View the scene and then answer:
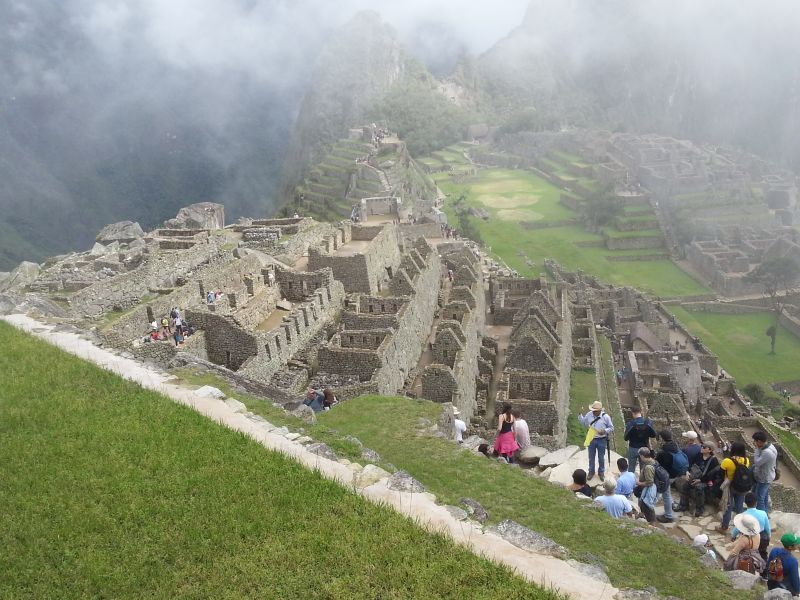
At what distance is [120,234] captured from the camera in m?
37.3

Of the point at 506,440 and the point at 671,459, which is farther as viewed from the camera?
the point at 506,440

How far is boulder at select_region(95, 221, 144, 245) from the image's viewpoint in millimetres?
35256

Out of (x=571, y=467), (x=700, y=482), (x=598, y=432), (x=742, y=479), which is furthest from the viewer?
(x=571, y=467)

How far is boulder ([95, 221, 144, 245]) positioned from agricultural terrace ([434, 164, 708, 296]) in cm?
2835

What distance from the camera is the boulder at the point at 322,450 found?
10.1 meters

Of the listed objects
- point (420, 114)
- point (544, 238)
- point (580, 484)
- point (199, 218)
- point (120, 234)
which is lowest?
point (544, 238)

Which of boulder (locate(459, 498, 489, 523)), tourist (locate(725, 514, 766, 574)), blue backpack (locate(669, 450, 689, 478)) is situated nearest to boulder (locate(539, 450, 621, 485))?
blue backpack (locate(669, 450, 689, 478))

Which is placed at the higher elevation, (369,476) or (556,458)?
(369,476)

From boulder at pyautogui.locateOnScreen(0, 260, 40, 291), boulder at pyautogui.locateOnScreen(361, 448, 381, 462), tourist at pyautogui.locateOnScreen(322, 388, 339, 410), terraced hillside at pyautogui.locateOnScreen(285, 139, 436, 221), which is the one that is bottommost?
tourist at pyautogui.locateOnScreen(322, 388, 339, 410)

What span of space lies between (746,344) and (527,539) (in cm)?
4650

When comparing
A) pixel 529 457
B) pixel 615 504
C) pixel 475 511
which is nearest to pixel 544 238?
pixel 529 457

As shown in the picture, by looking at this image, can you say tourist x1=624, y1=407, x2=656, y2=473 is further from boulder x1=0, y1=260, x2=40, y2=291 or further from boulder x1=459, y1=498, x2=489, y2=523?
boulder x1=0, y1=260, x2=40, y2=291

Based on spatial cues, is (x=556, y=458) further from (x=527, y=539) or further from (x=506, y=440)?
(x=527, y=539)

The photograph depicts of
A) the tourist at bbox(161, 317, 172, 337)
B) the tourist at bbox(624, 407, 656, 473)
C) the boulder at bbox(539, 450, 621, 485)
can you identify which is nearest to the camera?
the tourist at bbox(624, 407, 656, 473)
